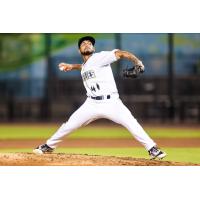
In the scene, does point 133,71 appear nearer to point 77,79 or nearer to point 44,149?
point 44,149

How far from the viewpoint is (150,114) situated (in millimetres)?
15117

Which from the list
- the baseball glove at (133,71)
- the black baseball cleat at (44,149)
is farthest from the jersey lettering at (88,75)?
the black baseball cleat at (44,149)

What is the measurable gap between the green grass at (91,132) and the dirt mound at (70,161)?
340 centimetres

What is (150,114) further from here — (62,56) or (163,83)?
(62,56)

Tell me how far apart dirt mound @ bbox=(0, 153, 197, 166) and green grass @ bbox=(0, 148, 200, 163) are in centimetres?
33

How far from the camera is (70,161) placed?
796 centimetres

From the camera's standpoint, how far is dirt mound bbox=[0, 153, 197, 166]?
25.8 ft

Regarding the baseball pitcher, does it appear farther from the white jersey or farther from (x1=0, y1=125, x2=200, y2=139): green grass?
(x1=0, y1=125, x2=200, y2=139): green grass

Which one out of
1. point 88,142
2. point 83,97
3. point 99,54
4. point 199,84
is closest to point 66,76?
point 83,97

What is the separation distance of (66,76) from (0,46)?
6.21ft

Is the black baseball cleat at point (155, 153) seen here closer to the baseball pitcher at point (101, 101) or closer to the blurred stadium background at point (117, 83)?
the baseball pitcher at point (101, 101)

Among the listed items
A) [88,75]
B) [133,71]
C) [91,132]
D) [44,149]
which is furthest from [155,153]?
[91,132]

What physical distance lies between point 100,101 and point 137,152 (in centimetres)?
132

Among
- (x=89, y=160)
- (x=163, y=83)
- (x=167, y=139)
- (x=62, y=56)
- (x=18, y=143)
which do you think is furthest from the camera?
(x=163, y=83)
